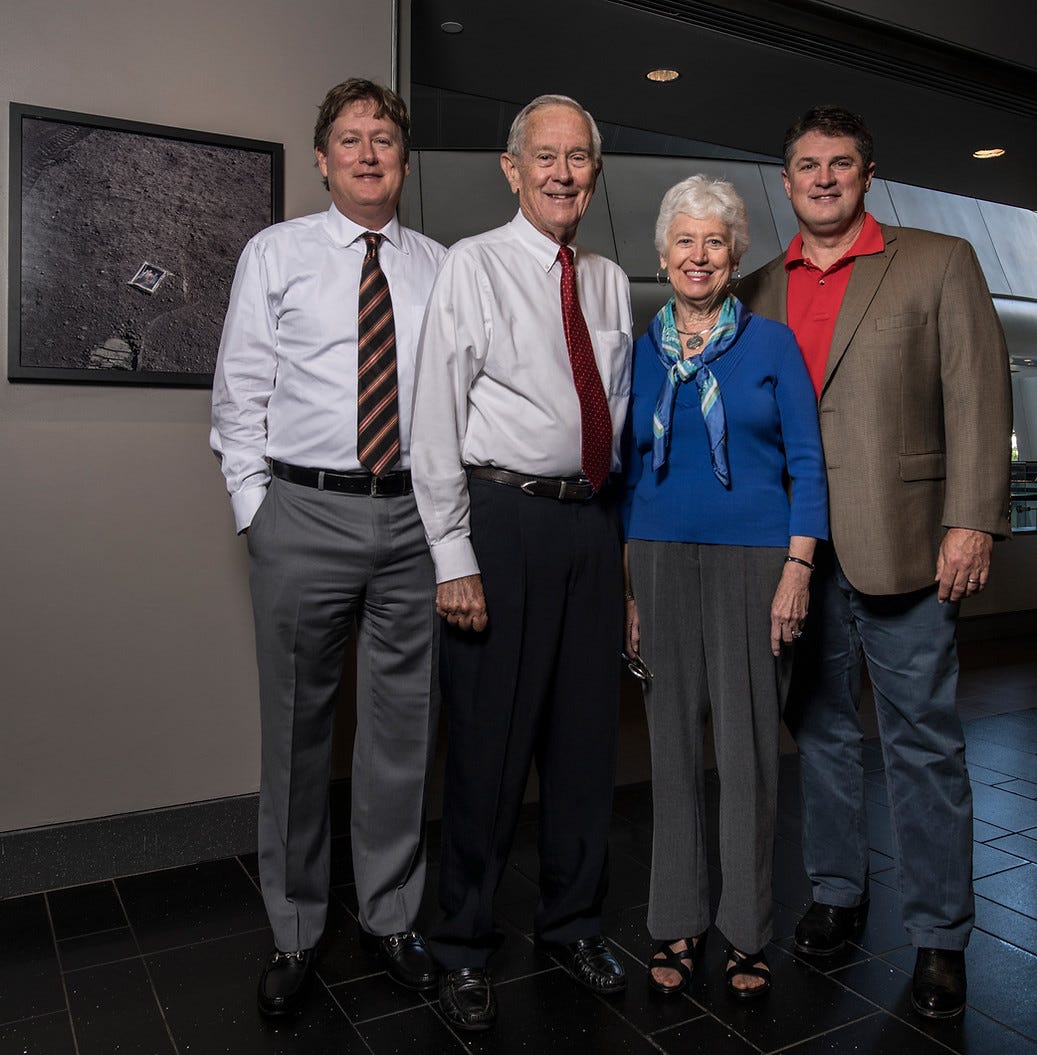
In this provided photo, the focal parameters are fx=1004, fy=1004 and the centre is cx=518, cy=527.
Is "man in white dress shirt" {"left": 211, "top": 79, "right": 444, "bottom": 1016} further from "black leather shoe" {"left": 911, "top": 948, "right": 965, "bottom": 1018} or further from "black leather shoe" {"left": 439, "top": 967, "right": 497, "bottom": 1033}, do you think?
"black leather shoe" {"left": 911, "top": 948, "right": 965, "bottom": 1018}

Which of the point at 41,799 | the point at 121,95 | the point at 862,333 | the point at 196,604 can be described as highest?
the point at 121,95

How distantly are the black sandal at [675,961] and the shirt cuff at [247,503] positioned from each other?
1379 millimetres

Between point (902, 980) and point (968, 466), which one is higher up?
point (968, 466)

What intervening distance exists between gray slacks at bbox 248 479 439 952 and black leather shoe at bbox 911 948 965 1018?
1174 millimetres

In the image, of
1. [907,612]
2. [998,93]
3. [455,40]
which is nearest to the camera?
[907,612]

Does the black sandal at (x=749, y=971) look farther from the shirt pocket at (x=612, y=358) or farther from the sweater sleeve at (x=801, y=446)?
the shirt pocket at (x=612, y=358)

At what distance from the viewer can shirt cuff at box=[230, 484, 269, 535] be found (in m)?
2.30

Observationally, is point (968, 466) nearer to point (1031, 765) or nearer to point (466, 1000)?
point (466, 1000)

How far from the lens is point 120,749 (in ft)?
9.82

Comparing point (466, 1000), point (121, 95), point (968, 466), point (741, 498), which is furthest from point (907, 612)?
point (121, 95)

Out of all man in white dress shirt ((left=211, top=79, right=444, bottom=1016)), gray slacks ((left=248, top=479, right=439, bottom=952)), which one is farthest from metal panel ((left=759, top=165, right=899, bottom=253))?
gray slacks ((left=248, top=479, right=439, bottom=952))

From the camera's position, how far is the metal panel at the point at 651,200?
7805 mm

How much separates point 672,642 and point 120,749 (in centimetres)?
175

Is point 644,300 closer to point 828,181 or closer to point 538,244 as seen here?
point 828,181
